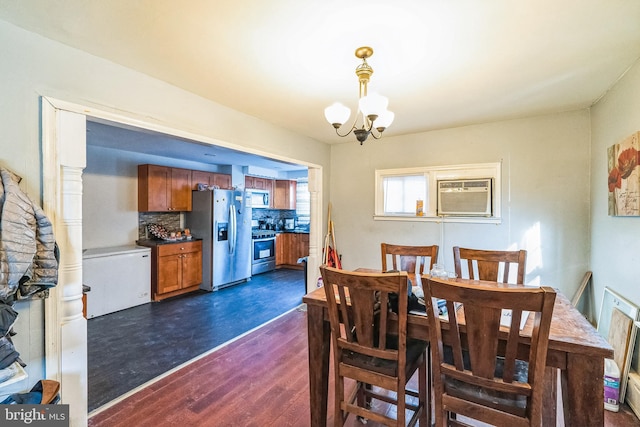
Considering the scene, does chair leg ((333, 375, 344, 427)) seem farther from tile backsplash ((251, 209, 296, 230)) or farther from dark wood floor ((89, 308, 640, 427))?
tile backsplash ((251, 209, 296, 230))

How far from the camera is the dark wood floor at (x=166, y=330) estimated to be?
2.41 m

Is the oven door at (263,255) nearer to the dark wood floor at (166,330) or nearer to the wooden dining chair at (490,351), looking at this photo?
the dark wood floor at (166,330)

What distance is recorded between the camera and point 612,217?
228 centimetres

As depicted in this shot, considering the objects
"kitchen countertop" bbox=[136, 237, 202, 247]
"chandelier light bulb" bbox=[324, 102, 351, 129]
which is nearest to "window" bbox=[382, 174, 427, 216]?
"chandelier light bulb" bbox=[324, 102, 351, 129]

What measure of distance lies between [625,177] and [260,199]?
5762mm

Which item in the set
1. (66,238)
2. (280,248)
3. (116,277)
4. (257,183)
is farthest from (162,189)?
(66,238)

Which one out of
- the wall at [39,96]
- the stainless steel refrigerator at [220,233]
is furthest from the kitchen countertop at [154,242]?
the wall at [39,96]

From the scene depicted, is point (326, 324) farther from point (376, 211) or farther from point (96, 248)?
point (96, 248)

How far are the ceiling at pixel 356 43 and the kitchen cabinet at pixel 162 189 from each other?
270cm

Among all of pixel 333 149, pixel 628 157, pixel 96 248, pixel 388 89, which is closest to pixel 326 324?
pixel 388 89

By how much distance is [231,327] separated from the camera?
3.41m

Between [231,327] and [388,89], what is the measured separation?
121 inches

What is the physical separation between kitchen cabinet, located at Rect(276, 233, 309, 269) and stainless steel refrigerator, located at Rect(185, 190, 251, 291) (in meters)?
1.27

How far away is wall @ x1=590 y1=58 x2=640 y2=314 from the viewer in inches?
76.7
